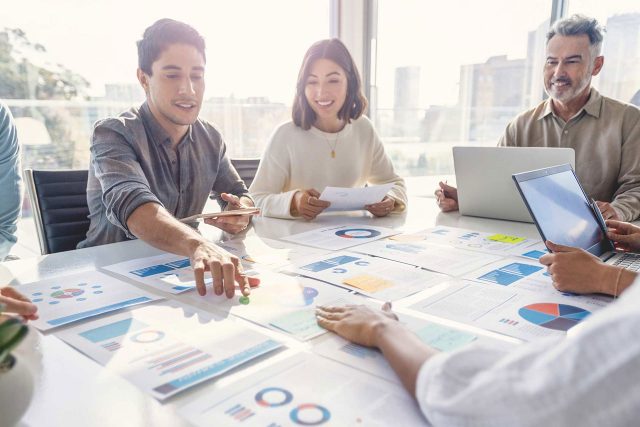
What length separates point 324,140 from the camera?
2.17m

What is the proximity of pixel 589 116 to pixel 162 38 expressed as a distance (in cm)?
185

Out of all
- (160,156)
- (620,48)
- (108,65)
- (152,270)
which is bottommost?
(152,270)

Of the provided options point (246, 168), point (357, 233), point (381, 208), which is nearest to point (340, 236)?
point (357, 233)

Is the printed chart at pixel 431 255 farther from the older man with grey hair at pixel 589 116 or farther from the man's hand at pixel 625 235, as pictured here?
the older man with grey hair at pixel 589 116

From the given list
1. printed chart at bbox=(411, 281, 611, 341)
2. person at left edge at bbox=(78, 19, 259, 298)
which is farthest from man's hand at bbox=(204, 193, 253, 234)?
printed chart at bbox=(411, 281, 611, 341)

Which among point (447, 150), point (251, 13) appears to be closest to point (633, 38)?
point (447, 150)

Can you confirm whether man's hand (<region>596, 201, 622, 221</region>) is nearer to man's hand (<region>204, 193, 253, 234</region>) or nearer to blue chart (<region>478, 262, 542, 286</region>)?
blue chart (<region>478, 262, 542, 286</region>)

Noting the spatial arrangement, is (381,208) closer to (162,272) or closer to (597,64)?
(162,272)

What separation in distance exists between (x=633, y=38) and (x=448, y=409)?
277 cm

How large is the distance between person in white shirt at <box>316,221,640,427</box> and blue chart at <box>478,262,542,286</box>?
0.51 metres

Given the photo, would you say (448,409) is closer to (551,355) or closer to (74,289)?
(551,355)

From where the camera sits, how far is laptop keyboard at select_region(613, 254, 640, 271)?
1.15 metres

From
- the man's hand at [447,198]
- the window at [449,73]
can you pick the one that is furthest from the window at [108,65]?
the man's hand at [447,198]

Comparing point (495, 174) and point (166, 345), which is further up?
point (495, 174)
